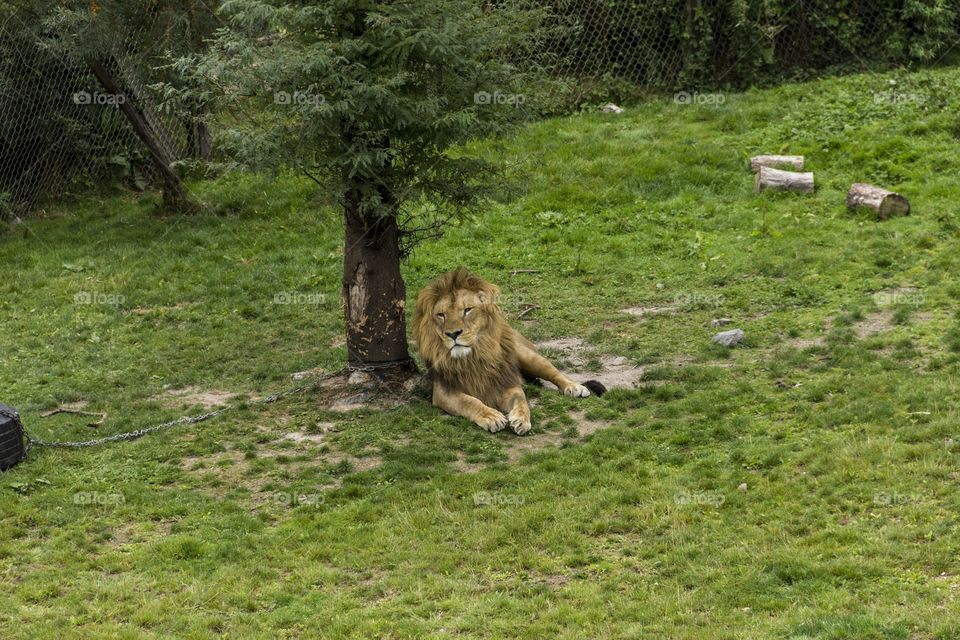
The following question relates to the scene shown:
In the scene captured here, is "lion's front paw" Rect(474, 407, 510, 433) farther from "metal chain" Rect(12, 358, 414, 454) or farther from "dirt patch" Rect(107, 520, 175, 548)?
"dirt patch" Rect(107, 520, 175, 548)

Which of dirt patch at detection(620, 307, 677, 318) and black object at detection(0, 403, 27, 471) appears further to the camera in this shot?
dirt patch at detection(620, 307, 677, 318)

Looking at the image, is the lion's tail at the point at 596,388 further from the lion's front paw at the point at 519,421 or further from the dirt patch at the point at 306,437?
the dirt patch at the point at 306,437

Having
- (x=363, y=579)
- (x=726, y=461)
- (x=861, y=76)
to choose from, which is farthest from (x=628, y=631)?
(x=861, y=76)

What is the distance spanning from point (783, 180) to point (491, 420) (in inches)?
277

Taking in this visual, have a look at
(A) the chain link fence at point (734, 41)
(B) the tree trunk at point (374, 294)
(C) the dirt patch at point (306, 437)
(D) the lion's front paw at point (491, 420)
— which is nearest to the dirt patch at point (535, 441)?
(D) the lion's front paw at point (491, 420)

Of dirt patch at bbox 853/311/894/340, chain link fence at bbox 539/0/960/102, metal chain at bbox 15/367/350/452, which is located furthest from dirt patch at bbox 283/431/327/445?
chain link fence at bbox 539/0/960/102

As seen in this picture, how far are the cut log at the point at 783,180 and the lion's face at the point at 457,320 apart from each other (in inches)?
242

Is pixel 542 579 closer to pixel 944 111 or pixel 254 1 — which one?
pixel 254 1

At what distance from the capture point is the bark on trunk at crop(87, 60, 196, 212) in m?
16.3

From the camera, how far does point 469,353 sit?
403 inches

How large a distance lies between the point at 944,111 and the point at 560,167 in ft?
16.8

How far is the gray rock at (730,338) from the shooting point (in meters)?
11.4

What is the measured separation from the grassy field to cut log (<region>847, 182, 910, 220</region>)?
19cm

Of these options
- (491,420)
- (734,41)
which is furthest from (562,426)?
(734,41)
